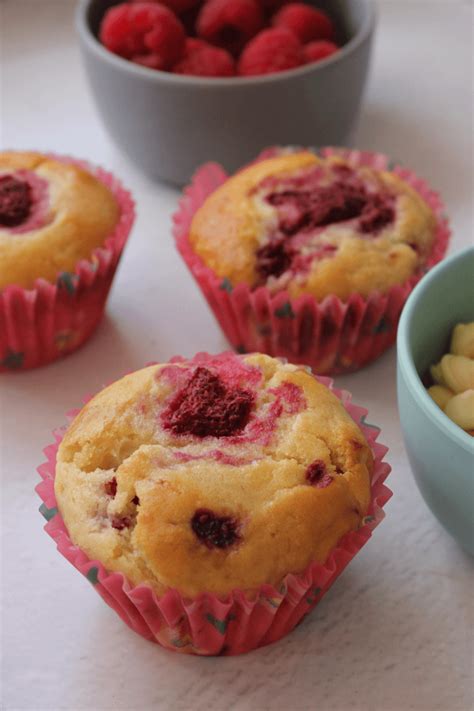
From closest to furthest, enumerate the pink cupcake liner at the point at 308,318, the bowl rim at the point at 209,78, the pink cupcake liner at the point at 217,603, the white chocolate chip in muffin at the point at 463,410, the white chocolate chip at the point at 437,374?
the pink cupcake liner at the point at 217,603 < the white chocolate chip in muffin at the point at 463,410 < the white chocolate chip at the point at 437,374 < the pink cupcake liner at the point at 308,318 < the bowl rim at the point at 209,78

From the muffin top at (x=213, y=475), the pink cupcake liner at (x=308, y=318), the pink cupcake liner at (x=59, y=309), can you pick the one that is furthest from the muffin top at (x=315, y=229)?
the muffin top at (x=213, y=475)

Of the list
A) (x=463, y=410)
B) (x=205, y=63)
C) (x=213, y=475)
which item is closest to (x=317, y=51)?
(x=205, y=63)

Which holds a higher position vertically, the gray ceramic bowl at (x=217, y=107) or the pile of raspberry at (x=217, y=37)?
the pile of raspberry at (x=217, y=37)

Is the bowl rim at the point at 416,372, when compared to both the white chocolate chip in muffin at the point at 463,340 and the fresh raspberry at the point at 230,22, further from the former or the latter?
the fresh raspberry at the point at 230,22

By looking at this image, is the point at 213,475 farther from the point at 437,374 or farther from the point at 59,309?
the point at 59,309

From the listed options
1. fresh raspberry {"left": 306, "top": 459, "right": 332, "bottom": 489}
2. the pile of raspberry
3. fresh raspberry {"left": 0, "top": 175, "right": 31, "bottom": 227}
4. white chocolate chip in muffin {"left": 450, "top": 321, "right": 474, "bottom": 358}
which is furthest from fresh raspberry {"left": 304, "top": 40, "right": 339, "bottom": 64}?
fresh raspberry {"left": 306, "top": 459, "right": 332, "bottom": 489}

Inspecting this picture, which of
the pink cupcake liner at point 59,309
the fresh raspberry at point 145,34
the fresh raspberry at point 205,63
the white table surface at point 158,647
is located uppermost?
the fresh raspberry at point 145,34

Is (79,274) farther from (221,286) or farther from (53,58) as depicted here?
(53,58)

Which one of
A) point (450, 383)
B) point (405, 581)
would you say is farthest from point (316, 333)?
point (405, 581)
